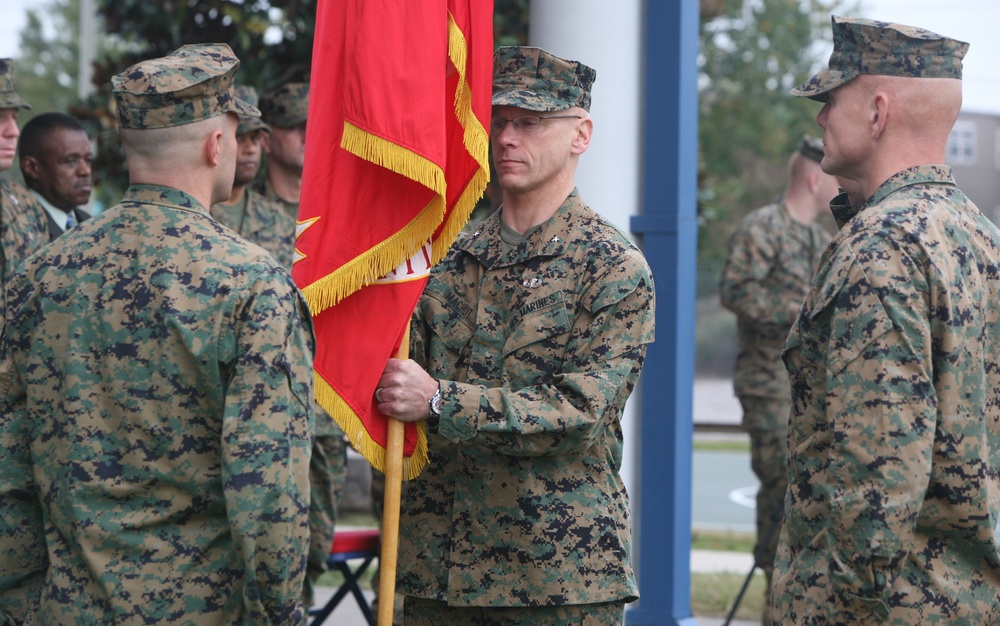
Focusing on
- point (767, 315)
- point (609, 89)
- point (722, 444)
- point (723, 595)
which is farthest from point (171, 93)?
point (722, 444)

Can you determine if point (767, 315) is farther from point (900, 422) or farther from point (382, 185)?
point (900, 422)

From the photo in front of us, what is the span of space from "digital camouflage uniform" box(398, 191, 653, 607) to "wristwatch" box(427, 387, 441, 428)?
0.02 meters

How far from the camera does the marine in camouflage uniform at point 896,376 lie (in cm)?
276

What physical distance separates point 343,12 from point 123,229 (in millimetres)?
1170

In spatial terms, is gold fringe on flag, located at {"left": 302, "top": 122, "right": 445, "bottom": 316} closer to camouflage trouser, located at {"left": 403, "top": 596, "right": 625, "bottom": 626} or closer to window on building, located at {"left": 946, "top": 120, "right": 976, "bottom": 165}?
→ camouflage trouser, located at {"left": 403, "top": 596, "right": 625, "bottom": 626}

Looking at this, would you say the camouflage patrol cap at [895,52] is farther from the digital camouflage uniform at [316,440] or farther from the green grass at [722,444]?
the green grass at [722,444]

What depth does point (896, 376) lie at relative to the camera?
2766 millimetres

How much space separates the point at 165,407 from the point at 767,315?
5.06 metres

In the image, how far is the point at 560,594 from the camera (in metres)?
3.44

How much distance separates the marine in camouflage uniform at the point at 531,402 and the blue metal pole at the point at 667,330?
65.7 inches

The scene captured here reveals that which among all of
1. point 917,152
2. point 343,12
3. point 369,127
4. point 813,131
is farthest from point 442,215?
point 813,131

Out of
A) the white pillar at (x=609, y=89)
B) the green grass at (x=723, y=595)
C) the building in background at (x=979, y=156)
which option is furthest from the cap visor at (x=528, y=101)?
the building in background at (x=979, y=156)

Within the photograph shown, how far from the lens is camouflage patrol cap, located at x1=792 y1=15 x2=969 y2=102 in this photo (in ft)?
9.95

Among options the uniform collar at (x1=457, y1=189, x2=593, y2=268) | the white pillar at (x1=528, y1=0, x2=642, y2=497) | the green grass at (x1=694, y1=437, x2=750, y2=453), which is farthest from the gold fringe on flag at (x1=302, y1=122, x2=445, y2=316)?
the green grass at (x1=694, y1=437, x2=750, y2=453)
